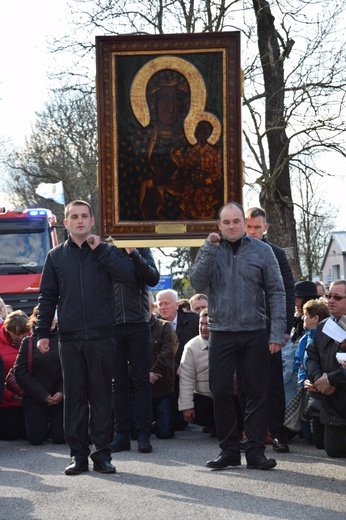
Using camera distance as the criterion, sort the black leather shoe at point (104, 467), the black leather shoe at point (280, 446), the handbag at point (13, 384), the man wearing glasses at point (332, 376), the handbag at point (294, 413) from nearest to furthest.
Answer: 1. the black leather shoe at point (104, 467)
2. the man wearing glasses at point (332, 376)
3. the black leather shoe at point (280, 446)
4. the handbag at point (294, 413)
5. the handbag at point (13, 384)

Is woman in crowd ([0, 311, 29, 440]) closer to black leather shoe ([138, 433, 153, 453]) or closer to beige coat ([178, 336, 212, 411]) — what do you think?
beige coat ([178, 336, 212, 411])

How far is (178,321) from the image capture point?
1370 centimetres

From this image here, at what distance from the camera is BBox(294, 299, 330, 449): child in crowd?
10.5 metres

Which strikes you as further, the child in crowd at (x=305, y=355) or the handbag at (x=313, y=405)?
the child in crowd at (x=305, y=355)

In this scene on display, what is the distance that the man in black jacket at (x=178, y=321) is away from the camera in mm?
13030

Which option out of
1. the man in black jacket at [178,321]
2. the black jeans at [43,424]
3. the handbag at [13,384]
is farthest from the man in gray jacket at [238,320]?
the man in black jacket at [178,321]

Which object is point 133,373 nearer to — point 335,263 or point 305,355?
point 305,355

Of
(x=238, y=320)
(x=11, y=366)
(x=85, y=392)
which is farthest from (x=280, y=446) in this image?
(x=11, y=366)

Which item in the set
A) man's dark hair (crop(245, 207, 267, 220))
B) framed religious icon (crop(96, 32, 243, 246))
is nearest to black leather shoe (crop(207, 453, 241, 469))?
framed religious icon (crop(96, 32, 243, 246))

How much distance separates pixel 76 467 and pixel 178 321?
4.74 meters

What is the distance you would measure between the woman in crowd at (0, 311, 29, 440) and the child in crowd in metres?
3.06

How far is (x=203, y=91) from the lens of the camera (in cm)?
1053

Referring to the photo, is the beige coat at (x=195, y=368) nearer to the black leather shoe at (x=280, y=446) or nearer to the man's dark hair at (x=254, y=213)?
the black leather shoe at (x=280, y=446)

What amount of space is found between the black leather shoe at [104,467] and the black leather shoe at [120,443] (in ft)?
4.80
